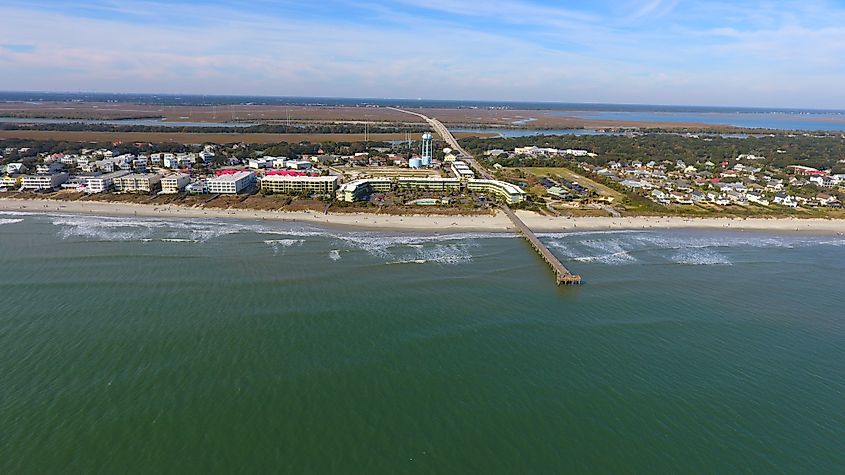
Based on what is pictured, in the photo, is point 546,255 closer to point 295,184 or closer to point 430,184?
point 430,184

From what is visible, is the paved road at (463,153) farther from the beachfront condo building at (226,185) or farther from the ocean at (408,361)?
the ocean at (408,361)

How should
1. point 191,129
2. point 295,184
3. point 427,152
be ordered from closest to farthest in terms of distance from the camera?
point 295,184 < point 427,152 < point 191,129

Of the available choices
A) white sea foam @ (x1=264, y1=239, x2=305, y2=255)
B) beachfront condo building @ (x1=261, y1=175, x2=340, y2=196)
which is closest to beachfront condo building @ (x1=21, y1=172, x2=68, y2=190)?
beachfront condo building @ (x1=261, y1=175, x2=340, y2=196)

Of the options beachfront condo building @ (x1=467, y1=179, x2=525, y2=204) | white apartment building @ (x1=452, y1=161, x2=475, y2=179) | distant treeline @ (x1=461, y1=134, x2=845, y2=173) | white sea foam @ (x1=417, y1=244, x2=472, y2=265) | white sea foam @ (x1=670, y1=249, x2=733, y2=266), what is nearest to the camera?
white sea foam @ (x1=417, y1=244, x2=472, y2=265)

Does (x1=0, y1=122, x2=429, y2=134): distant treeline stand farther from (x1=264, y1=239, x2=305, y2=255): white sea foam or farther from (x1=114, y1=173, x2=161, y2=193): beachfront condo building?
(x1=264, y1=239, x2=305, y2=255): white sea foam

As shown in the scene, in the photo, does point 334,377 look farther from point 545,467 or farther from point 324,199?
point 324,199

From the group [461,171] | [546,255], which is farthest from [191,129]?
[546,255]

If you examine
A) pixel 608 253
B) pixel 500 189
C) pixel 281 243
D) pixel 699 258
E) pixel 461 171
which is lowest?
pixel 699 258

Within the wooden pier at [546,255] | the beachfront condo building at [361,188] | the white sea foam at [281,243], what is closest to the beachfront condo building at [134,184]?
the beachfront condo building at [361,188]
